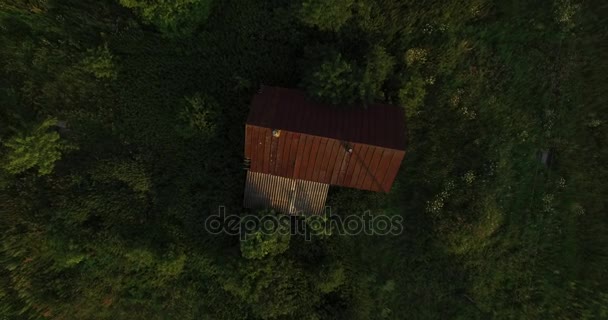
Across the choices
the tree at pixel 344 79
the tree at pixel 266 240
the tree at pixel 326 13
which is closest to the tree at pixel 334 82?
the tree at pixel 344 79

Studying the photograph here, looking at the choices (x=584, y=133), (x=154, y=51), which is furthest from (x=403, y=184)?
(x=154, y=51)

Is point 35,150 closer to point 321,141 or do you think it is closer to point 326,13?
point 321,141

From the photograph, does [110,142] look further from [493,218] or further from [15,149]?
[493,218]

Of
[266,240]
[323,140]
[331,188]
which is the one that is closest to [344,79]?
[323,140]

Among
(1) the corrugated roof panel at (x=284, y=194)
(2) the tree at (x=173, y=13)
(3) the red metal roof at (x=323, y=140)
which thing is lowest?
(1) the corrugated roof panel at (x=284, y=194)

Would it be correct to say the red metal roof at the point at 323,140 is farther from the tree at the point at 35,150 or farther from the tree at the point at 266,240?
the tree at the point at 35,150
